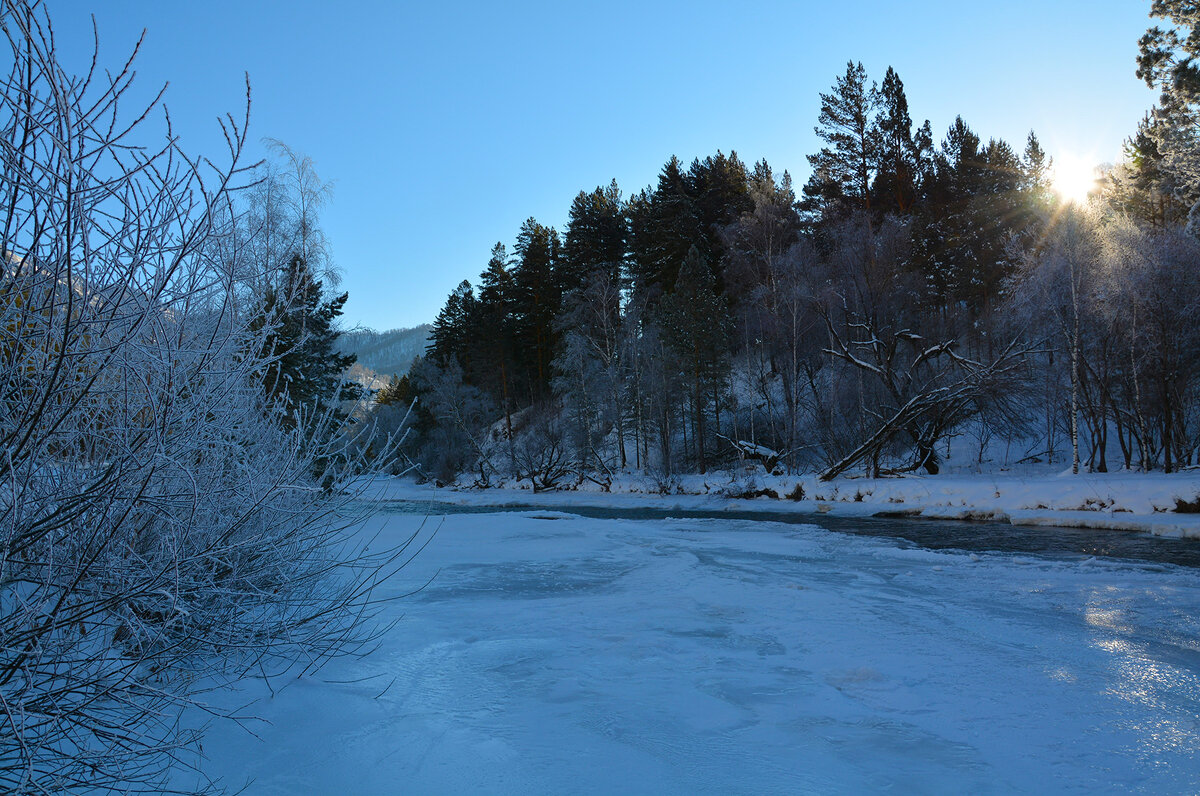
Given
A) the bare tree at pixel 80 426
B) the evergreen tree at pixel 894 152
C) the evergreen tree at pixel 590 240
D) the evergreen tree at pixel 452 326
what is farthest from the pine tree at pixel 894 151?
the bare tree at pixel 80 426

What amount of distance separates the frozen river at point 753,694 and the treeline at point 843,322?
12.5m

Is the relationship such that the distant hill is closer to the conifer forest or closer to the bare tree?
the conifer forest

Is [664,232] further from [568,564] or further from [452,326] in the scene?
[568,564]

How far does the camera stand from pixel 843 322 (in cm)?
2905

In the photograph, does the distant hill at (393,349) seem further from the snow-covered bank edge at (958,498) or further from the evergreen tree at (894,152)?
the snow-covered bank edge at (958,498)

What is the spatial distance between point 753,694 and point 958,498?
44.2 feet

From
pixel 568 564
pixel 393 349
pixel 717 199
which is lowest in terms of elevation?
pixel 568 564

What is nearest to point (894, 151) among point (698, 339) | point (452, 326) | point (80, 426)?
point (698, 339)

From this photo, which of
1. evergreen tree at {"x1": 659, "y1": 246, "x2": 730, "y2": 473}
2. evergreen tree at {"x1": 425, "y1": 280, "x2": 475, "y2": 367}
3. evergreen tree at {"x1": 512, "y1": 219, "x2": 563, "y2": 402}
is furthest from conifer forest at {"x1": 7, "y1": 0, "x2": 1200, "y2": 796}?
evergreen tree at {"x1": 425, "y1": 280, "x2": 475, "y2": 367}

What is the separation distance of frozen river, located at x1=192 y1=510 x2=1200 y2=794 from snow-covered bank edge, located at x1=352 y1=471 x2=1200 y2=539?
1627mm

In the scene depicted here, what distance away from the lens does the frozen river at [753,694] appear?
310cm

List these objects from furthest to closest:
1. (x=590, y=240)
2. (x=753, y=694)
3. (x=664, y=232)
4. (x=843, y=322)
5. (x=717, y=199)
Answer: (x=590, y=240)
(x=717, y=199)
(x=664, y=232)
(x=843, y=322)
(x=753, y=694)

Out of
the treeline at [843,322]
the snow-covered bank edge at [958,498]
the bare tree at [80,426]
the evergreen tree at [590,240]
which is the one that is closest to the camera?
the bare tree at [80,426]

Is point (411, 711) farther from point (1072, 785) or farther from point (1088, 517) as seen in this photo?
point (1088, 517)
